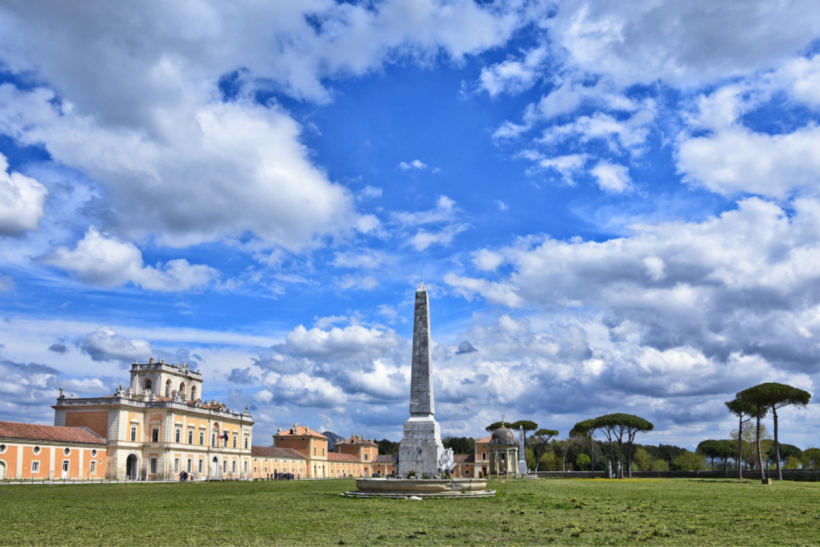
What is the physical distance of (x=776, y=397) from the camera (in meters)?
41.9

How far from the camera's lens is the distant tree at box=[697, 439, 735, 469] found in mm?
70875

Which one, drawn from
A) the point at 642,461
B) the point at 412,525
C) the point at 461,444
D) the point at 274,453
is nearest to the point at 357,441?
the point at 461,444

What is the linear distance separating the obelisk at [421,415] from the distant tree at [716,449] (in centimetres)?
5993

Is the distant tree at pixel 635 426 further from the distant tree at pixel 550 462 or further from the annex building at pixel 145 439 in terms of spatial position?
the annex building at pixel 145 439

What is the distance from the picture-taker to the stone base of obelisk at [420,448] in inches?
909

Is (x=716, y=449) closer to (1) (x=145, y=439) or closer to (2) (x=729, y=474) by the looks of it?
(2) (x=729, y=474)

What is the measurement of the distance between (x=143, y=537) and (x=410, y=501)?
9950 mm

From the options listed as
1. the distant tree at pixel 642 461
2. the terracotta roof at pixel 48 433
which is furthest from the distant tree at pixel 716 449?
the terracotta roof at pixel 48 433

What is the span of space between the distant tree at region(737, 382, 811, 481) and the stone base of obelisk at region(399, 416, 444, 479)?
29.6 metres

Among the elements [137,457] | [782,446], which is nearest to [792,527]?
[137,457]

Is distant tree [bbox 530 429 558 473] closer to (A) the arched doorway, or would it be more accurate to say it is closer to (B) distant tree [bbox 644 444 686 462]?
(B) distant tree [bbox 644 444 686 462]

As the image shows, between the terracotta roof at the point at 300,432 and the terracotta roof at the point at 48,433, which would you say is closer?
the terracotta roof at the point at 48,433

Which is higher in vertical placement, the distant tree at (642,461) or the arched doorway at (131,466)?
the arched doorway at (131,466)

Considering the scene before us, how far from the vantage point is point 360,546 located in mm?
8805
